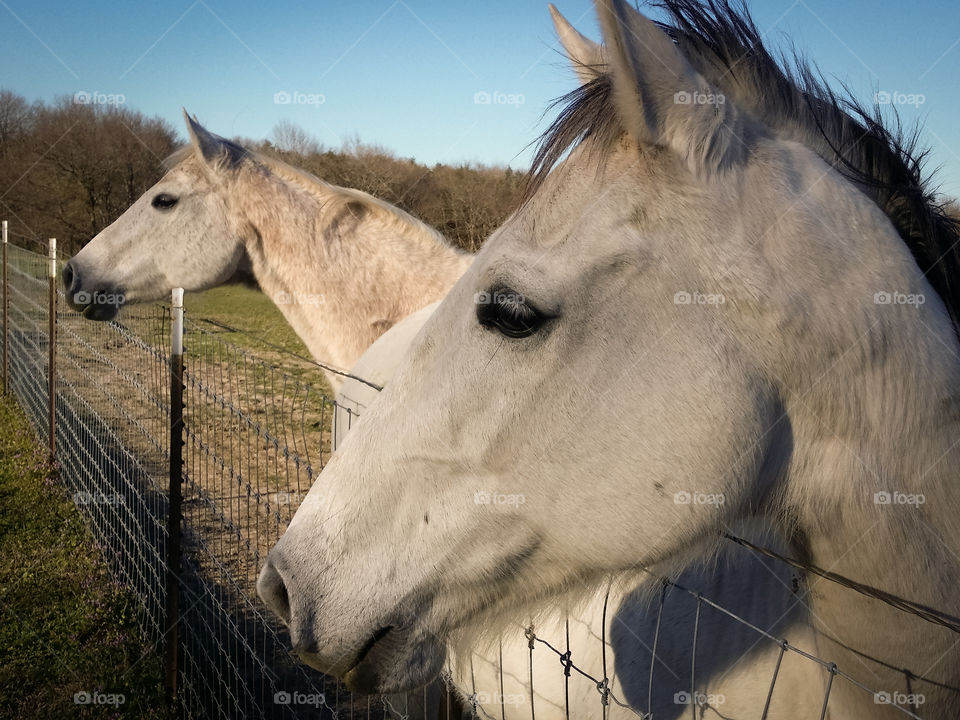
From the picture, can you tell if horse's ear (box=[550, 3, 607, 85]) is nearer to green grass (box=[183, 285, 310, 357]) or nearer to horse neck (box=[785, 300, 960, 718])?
horse neck (box=[785, 300, 960, 718])

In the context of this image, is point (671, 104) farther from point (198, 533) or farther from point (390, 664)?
point (198, 533)

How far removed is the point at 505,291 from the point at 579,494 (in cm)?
40

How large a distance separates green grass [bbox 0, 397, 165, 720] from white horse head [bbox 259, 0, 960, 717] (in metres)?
2.78

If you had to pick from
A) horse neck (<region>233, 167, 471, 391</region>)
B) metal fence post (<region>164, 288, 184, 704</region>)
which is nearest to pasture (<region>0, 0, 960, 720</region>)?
metal fence post (<region>164, 288, 184, 704</region>)

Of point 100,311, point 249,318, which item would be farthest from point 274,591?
point 249,318

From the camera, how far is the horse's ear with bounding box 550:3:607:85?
156cm

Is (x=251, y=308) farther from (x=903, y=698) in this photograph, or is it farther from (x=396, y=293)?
(x=903, y=698)

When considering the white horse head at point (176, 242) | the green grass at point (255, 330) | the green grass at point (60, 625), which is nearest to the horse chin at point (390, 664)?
the green grass at point (60, 625)

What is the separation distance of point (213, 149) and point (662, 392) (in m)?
4.93

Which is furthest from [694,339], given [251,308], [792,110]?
[251,308]

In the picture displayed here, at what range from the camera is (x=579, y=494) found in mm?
1302

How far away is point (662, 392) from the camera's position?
4.12 feet

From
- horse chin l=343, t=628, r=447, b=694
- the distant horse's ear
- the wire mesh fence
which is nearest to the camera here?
horse chin l=343, t=628, r=447, b=694

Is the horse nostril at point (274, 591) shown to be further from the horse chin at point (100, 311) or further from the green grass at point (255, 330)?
the green grass at point (255, 330)
